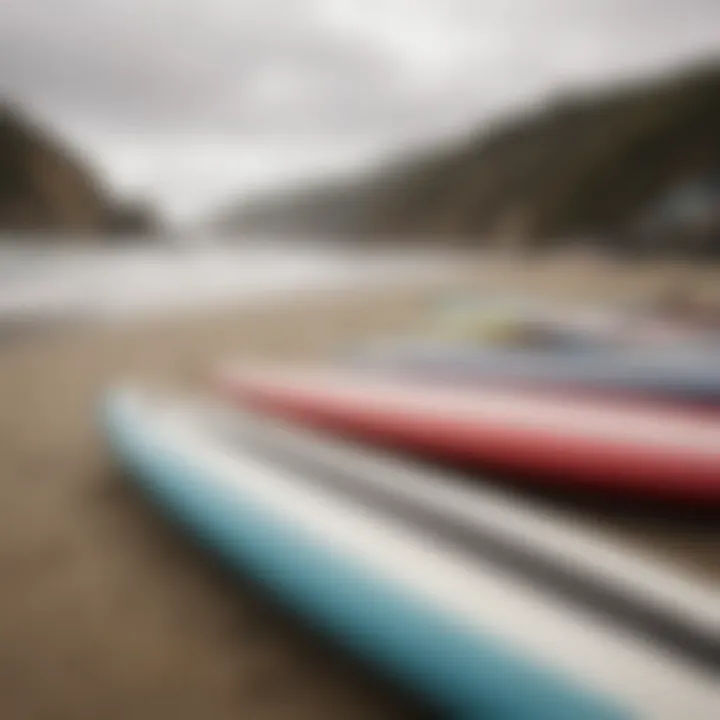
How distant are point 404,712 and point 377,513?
269 millimetres

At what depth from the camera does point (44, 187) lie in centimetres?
312

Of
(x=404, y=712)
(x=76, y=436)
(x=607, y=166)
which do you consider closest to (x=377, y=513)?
(x=404, y=712)

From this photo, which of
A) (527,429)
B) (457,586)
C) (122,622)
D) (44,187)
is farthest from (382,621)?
(44,187)

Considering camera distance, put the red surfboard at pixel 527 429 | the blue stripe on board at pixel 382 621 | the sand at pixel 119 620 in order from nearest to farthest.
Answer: the blue stripe on board at pixel 382 621, the sand at pixel 119 620, the red surfboard at pixel 527 429

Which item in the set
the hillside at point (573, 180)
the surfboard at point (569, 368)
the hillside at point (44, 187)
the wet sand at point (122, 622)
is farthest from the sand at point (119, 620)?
→ the hillside at point (573, 180)

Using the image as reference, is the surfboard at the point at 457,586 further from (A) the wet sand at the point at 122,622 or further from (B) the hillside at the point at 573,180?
(B) the hillside at the point at 573,180

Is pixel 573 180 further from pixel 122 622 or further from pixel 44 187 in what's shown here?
pixel 122 622

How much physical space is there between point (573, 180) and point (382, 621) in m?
4.07

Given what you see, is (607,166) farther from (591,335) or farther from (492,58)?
(591,335)

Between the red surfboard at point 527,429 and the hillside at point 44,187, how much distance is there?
5.68 ft

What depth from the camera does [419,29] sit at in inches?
105

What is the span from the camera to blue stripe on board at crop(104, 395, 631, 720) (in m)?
0.58

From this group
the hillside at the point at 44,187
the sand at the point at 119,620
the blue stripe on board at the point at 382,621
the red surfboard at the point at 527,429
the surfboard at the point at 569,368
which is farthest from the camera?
the hillside at the point at 44,187

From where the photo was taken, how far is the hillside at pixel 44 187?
8.96 feet
